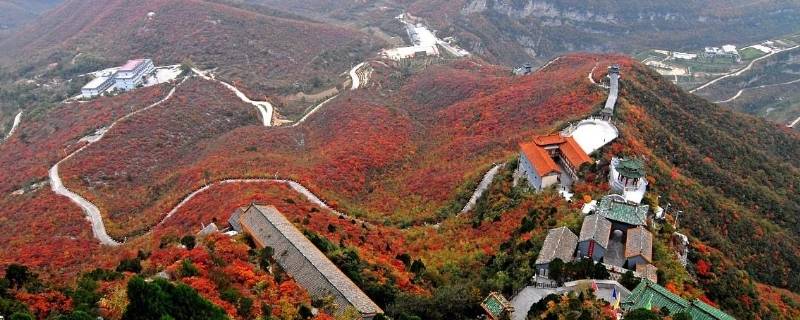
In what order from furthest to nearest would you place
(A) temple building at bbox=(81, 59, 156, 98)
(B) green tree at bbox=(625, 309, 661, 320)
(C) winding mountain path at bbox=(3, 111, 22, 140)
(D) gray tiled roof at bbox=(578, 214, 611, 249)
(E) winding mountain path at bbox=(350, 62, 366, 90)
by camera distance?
(E) winding mountain path at bbox=(350, 62, 366, 90), (A) temple building at bbox=(81, 59, 156, 98), (C) winding mountain path at bbox=(3, 111, 22, 140), (D) gray tiled roof at bbox=(578, 214, 611, 249), (B) green tree at bbox=(625, 309, 661, 320)

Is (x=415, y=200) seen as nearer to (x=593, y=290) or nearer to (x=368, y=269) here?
(x=368, y=269)

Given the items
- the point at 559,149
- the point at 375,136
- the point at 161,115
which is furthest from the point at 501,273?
the point at 161,115

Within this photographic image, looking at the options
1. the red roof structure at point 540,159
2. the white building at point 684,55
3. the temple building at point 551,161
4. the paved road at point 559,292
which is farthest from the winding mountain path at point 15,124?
the white building at point 684,55

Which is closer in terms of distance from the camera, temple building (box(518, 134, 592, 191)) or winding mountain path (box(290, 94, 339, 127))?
temple building (box(518, 134, 592, 191))

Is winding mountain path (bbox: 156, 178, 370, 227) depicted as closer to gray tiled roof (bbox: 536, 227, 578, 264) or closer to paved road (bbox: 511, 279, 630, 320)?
gray tiled roof (bbox: 536, 227, 578, 264)

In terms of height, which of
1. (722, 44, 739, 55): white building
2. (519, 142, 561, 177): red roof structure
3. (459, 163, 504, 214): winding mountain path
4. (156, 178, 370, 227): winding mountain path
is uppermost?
(519, 142, 561, 177): red roof structure

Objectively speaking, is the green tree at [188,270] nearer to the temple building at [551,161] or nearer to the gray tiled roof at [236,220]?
the gray tiled roof at [236,220]

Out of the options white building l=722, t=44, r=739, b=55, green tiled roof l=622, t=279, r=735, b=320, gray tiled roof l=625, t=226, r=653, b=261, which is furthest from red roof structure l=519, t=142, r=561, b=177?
white building l=722, t=44, r=739, b=55

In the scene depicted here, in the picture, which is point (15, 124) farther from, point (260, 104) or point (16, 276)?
point (16, 276)
